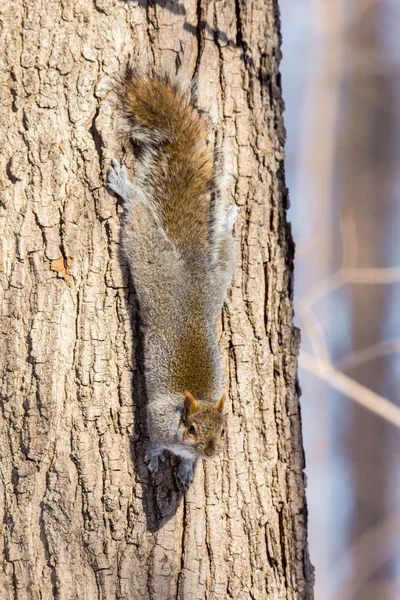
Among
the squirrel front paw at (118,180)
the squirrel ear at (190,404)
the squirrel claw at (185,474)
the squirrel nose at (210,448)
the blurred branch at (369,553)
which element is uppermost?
the squirrel front paw at (118,180)

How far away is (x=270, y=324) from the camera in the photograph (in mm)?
1979

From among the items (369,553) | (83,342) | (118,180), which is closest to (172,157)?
(118,180)

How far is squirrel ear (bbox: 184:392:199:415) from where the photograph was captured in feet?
6.27

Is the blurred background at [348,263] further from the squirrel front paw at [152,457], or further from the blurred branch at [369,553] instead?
the squirrel front paw at [152,457]

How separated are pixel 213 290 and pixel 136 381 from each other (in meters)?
0.35

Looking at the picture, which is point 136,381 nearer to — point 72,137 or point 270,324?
point 270,324

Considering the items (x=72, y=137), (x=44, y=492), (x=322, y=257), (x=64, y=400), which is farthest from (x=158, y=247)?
(x=322, y=257)

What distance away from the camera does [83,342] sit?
180 cm

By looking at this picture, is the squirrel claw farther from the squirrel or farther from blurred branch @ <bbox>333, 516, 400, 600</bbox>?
blurred branch @ <bbox>333, 516, 400, 600</bbox>

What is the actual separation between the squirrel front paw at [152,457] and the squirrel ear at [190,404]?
0.15 metres

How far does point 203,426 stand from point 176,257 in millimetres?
511

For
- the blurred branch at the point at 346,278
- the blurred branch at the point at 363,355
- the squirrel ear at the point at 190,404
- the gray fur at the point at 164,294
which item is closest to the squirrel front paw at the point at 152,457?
the gray fur at the point at 164,294

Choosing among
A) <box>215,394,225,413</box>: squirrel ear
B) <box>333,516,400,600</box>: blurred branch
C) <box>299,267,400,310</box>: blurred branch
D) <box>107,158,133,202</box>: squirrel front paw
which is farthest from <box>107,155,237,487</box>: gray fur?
<box>333,516,400,600</box>: blurred branch

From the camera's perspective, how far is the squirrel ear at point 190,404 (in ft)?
6.27
